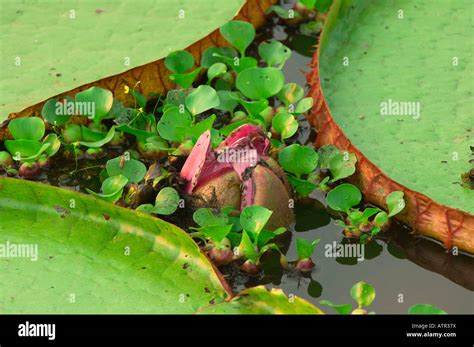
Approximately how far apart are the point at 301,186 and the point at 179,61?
699 mm

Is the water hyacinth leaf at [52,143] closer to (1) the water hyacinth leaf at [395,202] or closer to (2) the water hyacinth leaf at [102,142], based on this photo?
(2) the water hyacinth leaf at [102,142]

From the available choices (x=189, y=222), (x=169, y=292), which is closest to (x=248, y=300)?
(x=169, y=292)

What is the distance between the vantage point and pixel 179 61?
366cm

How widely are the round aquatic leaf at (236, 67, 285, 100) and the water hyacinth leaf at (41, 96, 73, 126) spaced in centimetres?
59

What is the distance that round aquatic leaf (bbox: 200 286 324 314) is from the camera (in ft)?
8.88

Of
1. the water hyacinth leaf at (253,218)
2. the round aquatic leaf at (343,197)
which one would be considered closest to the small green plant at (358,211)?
the round aquatic leaf at (343,197)

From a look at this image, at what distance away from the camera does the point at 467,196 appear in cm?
313

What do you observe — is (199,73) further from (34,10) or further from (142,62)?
(34,10)

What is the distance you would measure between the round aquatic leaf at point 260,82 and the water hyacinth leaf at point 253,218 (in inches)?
26.2

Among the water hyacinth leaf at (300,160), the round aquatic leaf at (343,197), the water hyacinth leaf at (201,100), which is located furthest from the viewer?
the water hyacinth leaf at (201,100)

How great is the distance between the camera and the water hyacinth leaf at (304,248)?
3033 mm

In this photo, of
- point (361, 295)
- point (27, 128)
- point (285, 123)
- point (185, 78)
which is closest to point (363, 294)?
point (361, 295)

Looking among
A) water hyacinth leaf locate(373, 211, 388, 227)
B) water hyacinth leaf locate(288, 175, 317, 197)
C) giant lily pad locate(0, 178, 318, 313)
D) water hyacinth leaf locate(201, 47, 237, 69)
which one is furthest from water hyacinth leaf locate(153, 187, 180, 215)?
water hyacinth leaf locate(201, 47, 237, 69)
